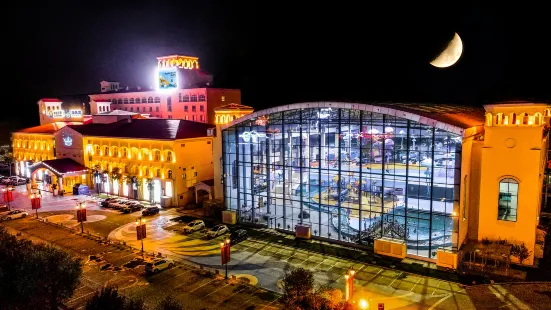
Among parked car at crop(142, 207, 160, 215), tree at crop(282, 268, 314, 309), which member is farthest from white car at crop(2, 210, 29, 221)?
tree at crop(282, 268, 314, 309)

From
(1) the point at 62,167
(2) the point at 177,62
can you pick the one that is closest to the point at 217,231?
(1) the point at 62,167

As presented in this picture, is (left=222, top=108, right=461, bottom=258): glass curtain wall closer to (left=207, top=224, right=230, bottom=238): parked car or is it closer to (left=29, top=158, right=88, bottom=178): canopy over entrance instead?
(left=207, top=224, right=230, bottom=238): parked car

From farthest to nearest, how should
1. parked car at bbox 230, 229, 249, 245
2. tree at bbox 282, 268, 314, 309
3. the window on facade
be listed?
parked car at bbox 230, 229, 249, 245 → the window on facade → tree at bbox 282, 268, 314, 309

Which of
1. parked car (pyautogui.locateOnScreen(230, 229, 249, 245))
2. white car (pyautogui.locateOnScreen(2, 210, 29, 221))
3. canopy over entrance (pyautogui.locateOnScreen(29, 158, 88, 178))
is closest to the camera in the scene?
parked car (pyautogui.locateOnScreen(230, 229, 249, 245))

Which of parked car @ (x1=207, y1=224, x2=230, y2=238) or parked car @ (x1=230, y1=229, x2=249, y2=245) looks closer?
parked car @ (x1=230, y1=229, x2=249, y2=245)

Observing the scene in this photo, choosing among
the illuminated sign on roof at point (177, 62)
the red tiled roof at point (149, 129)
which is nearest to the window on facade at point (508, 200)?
the red tiled roof at point (149, 129)

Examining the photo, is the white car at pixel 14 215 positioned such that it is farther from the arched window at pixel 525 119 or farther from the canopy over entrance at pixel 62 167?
the arched window at pixel 525 119

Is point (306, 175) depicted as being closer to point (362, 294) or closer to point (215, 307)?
point (362, 294)

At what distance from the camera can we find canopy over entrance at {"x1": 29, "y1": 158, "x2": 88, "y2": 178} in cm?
6338

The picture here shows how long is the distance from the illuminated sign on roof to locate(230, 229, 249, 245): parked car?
178ft

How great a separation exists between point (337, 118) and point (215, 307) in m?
20.4

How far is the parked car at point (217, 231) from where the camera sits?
42375 mm

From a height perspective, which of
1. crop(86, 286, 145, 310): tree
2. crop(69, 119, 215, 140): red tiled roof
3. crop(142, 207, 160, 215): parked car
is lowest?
crop(142, 207, 160, 215): parked car

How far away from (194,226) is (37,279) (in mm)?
22108
